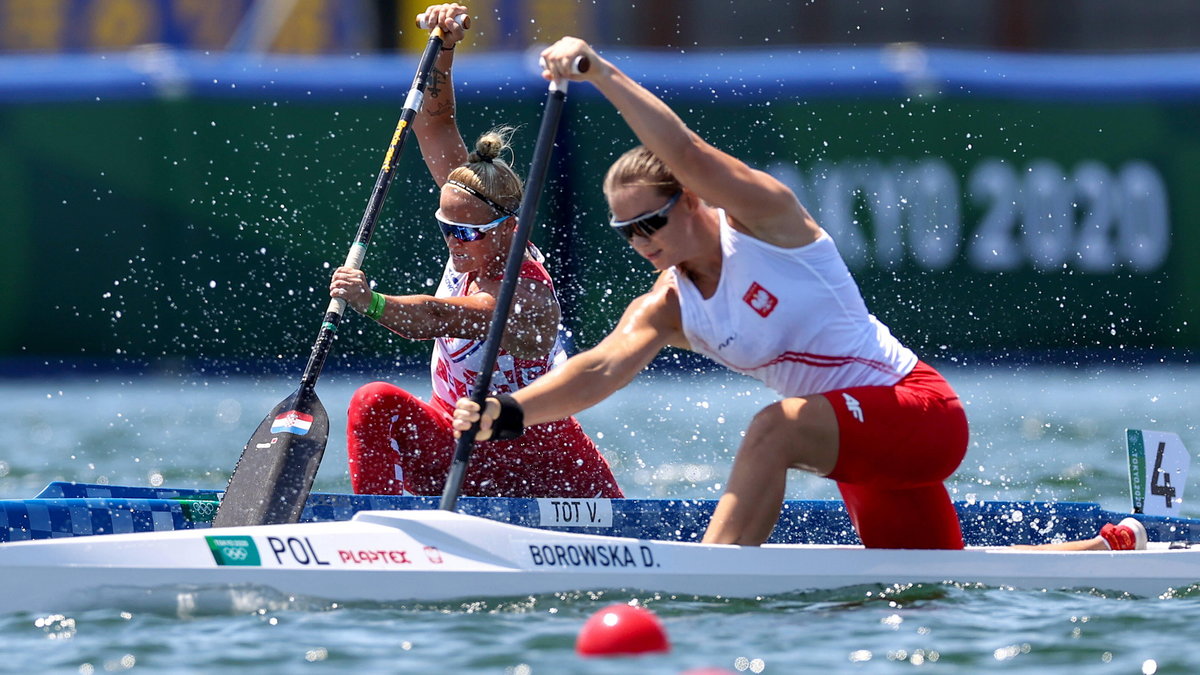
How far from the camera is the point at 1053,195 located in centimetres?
1304

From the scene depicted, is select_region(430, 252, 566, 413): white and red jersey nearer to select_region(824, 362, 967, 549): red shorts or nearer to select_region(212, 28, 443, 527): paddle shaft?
select_region(212, 28, 443, 527): paddle shaft

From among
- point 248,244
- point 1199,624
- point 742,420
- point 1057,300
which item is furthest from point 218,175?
point 1199,624

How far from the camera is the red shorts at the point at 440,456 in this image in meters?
5.95

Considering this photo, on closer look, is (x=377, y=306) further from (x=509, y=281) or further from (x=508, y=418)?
(x=508, y=418)

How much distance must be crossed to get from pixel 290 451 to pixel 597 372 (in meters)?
1.47

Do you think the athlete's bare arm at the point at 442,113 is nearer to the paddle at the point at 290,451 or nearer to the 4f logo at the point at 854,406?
the paddle at the point at 290,451

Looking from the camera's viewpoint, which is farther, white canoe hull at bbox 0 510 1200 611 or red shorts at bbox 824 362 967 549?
red shorts at bbox 824 362 967 549

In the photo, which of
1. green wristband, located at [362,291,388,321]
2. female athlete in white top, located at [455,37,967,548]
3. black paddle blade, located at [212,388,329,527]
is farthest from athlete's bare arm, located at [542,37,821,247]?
black paddle blade, located at [212,388,329,527]

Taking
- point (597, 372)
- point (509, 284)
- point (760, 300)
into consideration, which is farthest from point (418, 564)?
point (760, 300)

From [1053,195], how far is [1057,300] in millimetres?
765

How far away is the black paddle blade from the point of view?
5.80 m

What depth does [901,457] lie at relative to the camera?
4.99 meters

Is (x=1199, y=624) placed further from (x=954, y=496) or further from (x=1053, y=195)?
(x=1053, y=195)

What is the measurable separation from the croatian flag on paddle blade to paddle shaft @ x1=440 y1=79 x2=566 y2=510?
3.67 feet
